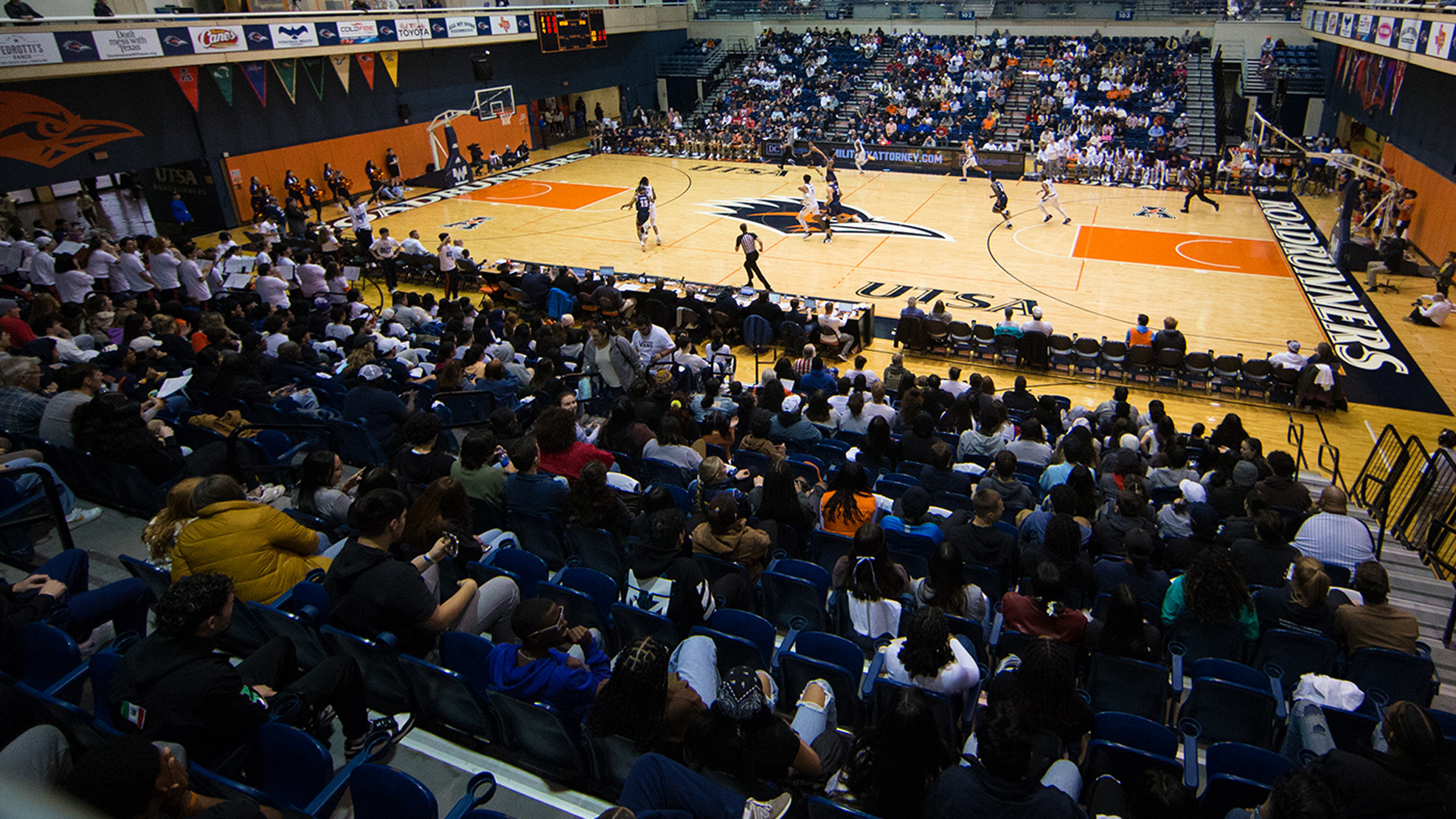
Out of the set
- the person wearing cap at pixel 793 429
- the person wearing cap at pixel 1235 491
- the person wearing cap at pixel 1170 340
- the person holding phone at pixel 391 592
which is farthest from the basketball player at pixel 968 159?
the person holding phone at pixel 391 592

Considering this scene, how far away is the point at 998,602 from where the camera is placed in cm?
622

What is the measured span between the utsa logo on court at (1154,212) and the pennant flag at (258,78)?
25.7m

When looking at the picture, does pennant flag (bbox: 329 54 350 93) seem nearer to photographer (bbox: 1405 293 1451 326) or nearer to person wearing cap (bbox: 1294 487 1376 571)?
person wearing cap (bbox: 1294 487 1376 571)

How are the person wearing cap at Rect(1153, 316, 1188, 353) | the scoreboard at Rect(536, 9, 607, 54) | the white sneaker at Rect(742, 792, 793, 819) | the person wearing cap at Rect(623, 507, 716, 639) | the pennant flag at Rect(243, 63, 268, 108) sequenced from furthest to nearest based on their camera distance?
the scoreboard at Rect(536, 9, 607, 54), the pennant flag at Rect(243, 63, 268, 108), the person wearing cap at Rect(1153, 316, 1188, 353), the person wearing cap at Rect(623, 507, 716, 639), the white sneaker at Rect(742, 792, 793, 819)

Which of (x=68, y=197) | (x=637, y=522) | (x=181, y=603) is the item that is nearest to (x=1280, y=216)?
(x=637, y=522)

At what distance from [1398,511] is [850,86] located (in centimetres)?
3063

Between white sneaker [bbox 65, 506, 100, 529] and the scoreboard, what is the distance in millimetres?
28788

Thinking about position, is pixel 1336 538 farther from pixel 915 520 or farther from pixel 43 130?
pixel 43 130

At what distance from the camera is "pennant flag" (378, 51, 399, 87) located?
2880cm

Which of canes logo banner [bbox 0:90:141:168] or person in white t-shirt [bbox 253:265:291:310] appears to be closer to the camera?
person in white t-shirt [bbox 253:265:291:310]

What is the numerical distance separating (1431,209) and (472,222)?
79.6ft

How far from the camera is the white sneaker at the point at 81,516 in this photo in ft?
22.7

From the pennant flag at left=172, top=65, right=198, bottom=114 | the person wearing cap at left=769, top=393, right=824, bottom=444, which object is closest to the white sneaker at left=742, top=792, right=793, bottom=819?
the person wearing cap at left=769, top=393, right=824, bottom=444

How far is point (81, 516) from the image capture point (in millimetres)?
7070
